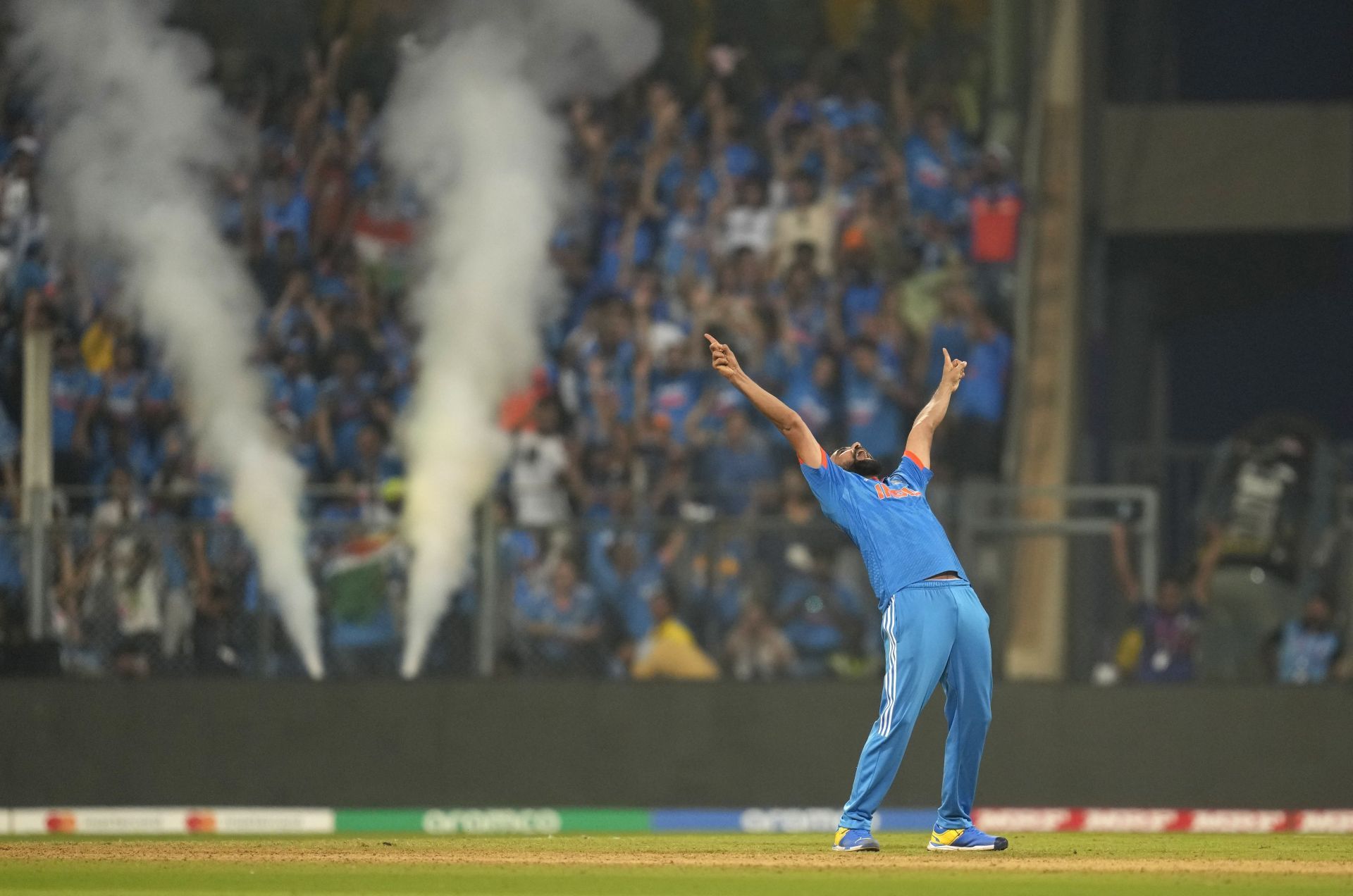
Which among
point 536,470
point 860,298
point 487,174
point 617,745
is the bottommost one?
point 617,745

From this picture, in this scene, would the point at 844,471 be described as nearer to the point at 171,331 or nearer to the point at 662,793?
the point at 662,793

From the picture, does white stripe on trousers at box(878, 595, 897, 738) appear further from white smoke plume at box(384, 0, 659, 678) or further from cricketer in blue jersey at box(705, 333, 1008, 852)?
white smoke plume at box(384, 0, 659, 678)

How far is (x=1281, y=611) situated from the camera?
14.3 m

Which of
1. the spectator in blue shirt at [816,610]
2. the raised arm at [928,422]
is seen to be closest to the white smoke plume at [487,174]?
the spectator in blue shirt at [816,610]

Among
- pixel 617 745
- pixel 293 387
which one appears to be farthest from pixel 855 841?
pixel 293 387

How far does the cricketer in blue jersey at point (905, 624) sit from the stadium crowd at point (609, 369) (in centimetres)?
502

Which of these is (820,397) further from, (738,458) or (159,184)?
(159,184)

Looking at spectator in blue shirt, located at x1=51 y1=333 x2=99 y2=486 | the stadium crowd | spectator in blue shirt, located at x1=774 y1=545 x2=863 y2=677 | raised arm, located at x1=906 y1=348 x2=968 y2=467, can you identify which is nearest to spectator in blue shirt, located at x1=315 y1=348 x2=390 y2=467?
the stadium crowd

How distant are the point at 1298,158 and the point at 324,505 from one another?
28.7 ft

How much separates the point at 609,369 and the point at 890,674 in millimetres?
8169

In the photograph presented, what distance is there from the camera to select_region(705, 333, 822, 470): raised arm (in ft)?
29.7

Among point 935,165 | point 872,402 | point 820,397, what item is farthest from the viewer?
point 935,165

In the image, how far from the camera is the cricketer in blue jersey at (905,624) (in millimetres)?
8961

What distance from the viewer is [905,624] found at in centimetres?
900
